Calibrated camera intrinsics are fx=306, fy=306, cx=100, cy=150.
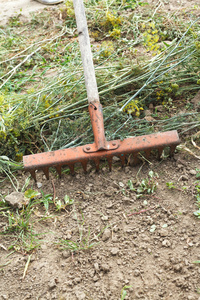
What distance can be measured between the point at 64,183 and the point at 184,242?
104 cm

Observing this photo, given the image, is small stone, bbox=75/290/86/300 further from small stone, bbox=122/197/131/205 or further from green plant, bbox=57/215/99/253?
small stone, bbox=122/197/131/205

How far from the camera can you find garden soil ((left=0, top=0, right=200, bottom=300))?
6.14 feet

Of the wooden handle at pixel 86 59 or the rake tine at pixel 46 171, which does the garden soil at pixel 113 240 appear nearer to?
the rake tine at pixel 46 171

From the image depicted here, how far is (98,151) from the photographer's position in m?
2.40

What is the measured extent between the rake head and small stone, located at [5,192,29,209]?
0.20 metres

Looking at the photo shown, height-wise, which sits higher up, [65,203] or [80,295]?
[65,203]

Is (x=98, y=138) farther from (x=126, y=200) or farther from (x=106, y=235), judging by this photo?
(x=106, y=235)

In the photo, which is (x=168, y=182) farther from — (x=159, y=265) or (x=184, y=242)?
(x=159, y=265)

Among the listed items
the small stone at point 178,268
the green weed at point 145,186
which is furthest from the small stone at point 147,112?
the small stone at point 178,268

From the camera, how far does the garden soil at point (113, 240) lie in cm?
187

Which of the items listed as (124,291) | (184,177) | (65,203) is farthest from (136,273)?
(184,177)

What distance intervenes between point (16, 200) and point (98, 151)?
2.40ft

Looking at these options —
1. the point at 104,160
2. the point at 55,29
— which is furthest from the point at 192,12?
the point at 104,160

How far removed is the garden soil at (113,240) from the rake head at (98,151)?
20cm
